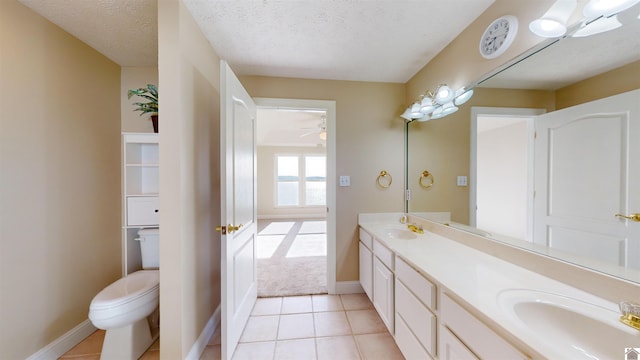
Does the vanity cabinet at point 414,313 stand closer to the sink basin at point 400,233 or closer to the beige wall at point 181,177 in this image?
the sink basin at point 400,233

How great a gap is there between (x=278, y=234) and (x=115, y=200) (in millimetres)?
3059

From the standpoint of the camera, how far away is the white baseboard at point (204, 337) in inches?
56.1

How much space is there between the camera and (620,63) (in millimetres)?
805

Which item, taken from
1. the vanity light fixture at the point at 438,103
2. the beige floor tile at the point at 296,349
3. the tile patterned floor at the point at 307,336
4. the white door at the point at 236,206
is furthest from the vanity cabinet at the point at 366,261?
the vanity light fixture at the point at 438,103

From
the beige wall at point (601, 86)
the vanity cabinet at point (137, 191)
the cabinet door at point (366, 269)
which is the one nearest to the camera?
the beige wall at point (601, 86)

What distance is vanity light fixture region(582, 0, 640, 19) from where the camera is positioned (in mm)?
778

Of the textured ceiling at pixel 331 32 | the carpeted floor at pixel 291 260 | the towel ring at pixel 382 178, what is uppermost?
the textured ceiling at pixel 331 32

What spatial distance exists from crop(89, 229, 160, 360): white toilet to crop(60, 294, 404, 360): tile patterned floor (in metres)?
0.16

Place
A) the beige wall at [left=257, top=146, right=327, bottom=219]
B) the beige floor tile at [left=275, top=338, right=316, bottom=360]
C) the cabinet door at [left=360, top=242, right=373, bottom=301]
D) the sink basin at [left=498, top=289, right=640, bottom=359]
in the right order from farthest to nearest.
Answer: the beige wall at [left=257, top=146, right=327, bottom=219] < the cabinet door at [left=360, top=242, right=373, bottom=301] < the beige floor tile at [left=275, top=338, right=316, bottom=360] < the sink basin at [left=498, top=289, right=640, bottom=359]

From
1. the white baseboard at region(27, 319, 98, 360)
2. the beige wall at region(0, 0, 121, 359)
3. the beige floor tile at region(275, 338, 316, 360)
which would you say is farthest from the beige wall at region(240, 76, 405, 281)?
the white baseboard at region(27, 319, 98, 360)

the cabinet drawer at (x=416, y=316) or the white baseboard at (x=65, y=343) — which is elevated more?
the cabinet drawer at (x=416, y=316)

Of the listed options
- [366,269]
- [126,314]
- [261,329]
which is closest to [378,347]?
[366,269]

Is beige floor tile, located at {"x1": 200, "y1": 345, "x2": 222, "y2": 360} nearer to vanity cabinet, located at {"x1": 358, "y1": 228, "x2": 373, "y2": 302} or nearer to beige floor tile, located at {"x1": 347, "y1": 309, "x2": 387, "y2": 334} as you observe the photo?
beige floor tile, located at {"x1": 347, "y1": 309, "x2": 387, "y2": 334}

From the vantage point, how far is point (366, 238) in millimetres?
2088
